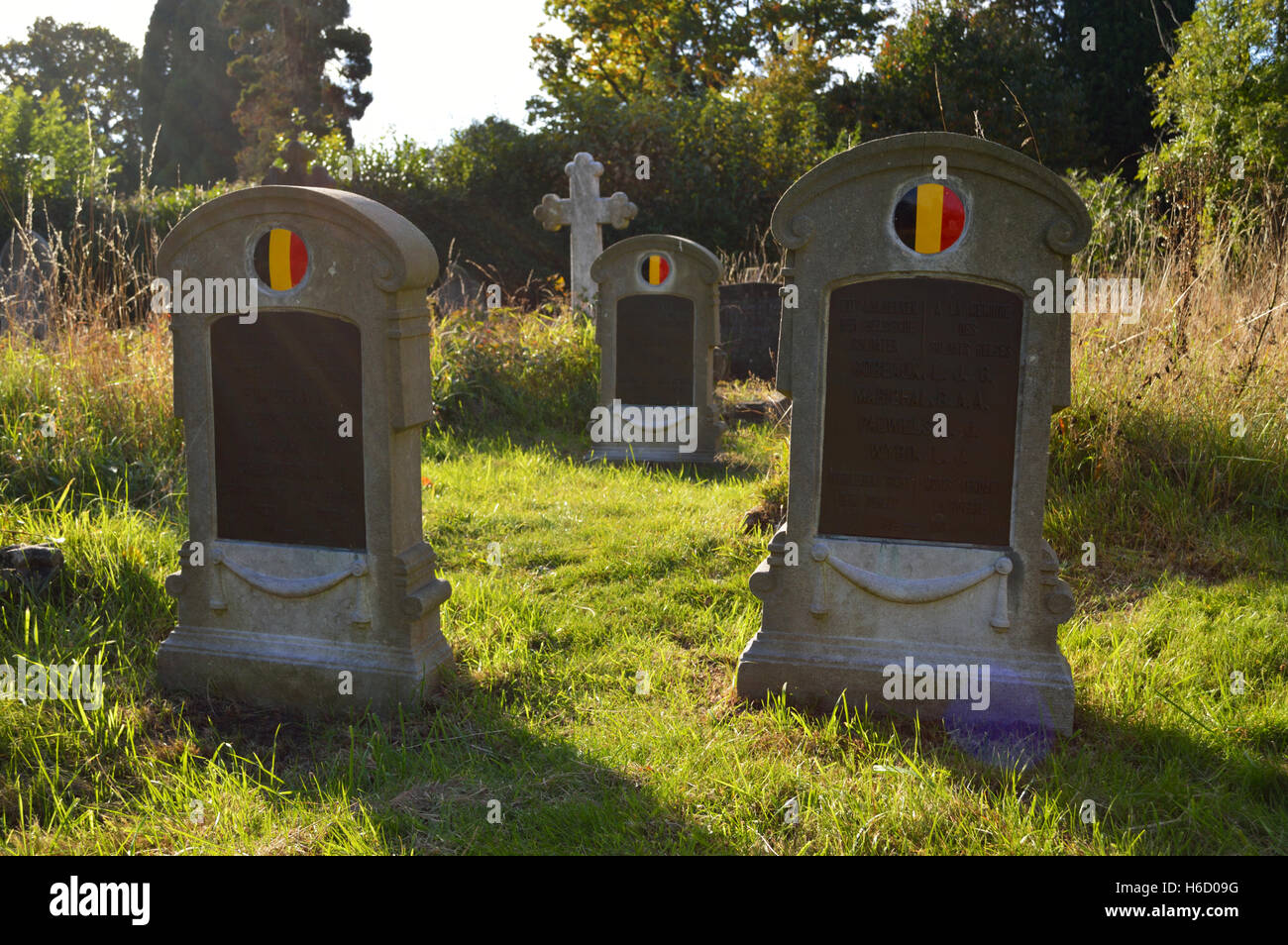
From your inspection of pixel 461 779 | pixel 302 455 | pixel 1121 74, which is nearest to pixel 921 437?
pixel 461 779

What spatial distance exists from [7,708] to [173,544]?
1.46 metres

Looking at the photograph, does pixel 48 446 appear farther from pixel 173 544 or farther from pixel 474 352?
pixel 474 352

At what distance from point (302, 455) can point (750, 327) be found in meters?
7.87

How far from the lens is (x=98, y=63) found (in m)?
34.7

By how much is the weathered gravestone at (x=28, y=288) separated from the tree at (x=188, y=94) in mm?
15331

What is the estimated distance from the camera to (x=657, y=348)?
7.79 metres

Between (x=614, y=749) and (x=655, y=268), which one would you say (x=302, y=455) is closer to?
(x=614, y=749)

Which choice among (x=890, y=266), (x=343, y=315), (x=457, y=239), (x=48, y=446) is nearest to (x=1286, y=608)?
(x=890, y=266)

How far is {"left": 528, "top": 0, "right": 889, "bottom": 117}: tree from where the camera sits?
23.2 meters

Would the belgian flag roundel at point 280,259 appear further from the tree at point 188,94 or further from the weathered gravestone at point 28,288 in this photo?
the tree at point 188,94

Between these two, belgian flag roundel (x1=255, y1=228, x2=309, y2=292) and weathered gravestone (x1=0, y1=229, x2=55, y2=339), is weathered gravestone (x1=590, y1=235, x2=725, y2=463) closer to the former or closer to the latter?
weathered gravestone (x1=0, y1=229, x2=55, y2=339)

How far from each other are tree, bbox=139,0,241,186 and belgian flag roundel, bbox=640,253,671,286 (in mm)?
23718

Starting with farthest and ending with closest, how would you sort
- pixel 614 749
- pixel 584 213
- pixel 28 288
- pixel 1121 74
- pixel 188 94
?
pixel 188 94 < pixel 1121 74 < pixel 584 213 < pixel 28 288 < pixel 614 749

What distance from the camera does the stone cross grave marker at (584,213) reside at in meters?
10.9
